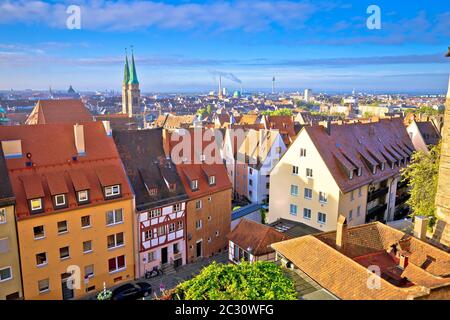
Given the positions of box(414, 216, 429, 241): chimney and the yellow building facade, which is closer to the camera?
box(414, 216, 429, 241): chimney

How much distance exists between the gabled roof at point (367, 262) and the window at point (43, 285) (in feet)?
53.3

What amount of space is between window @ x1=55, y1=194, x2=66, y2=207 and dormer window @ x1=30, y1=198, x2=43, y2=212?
100 cm

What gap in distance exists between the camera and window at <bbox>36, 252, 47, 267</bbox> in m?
24.0

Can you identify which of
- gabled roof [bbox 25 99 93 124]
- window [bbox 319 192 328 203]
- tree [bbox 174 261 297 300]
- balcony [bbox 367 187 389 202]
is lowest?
balcony [bbox 367 187 389 202]

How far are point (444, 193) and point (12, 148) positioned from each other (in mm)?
26757

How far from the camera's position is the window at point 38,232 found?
23.7 metres

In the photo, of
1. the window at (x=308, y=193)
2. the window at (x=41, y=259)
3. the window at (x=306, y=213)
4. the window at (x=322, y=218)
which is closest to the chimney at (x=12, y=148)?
the window at (x=41, y=259)

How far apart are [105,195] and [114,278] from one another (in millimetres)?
6313

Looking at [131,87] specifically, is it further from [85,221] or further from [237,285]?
[237,285]

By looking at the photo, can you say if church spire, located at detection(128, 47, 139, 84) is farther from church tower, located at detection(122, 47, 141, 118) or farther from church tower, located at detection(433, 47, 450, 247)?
church tower, located at detection(433, 47, 450, 247)

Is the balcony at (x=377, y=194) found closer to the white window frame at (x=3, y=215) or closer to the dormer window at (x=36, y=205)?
the dormer window at (x=36, y=205)

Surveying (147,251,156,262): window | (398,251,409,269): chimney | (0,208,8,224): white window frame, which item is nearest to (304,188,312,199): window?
(147,251,156,262): window

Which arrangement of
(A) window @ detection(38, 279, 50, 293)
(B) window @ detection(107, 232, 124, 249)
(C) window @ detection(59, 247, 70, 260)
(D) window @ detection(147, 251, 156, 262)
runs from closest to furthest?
(A) window @ detection(38, 279, 50, 293), (C) window @ detection(59, 247, 70, 260), (B) window @ detection(107, 232, 124, 249), (D) window @ detection(147, 251, 156, 262)

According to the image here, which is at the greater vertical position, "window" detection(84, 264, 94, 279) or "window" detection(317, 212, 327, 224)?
"window" detection(317, 212, 327, 224)
